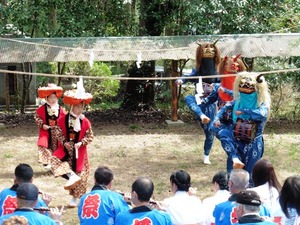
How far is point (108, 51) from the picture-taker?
13.2 meters

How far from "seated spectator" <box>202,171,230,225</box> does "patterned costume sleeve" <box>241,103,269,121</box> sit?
2.56 metres

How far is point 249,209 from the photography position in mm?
4371

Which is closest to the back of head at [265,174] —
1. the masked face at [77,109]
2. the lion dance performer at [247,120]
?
the lion dance performer at [247,120]

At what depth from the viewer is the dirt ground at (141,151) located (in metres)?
9.42

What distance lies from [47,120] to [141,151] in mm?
2877

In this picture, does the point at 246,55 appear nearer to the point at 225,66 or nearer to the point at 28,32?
the point at 225,66

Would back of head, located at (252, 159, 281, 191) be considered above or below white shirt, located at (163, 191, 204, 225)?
above

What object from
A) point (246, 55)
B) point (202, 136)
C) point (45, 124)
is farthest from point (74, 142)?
point (246, 55)

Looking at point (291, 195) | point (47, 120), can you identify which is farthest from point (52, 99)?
point (291, 195)

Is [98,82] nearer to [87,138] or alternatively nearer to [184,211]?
[87,138]

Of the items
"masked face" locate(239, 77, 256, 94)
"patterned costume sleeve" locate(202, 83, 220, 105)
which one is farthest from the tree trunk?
"masked face" locate(239, 77, 256, 94)

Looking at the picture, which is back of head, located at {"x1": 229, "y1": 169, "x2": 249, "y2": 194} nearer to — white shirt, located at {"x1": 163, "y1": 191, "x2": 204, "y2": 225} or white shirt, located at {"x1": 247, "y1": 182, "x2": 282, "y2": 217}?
white shirt, located at {"x1": 247, "y1": 182, "x2": 282, "y2": 217}

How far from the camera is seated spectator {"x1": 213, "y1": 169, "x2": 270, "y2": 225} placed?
4.99m

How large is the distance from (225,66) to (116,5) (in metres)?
7.01
